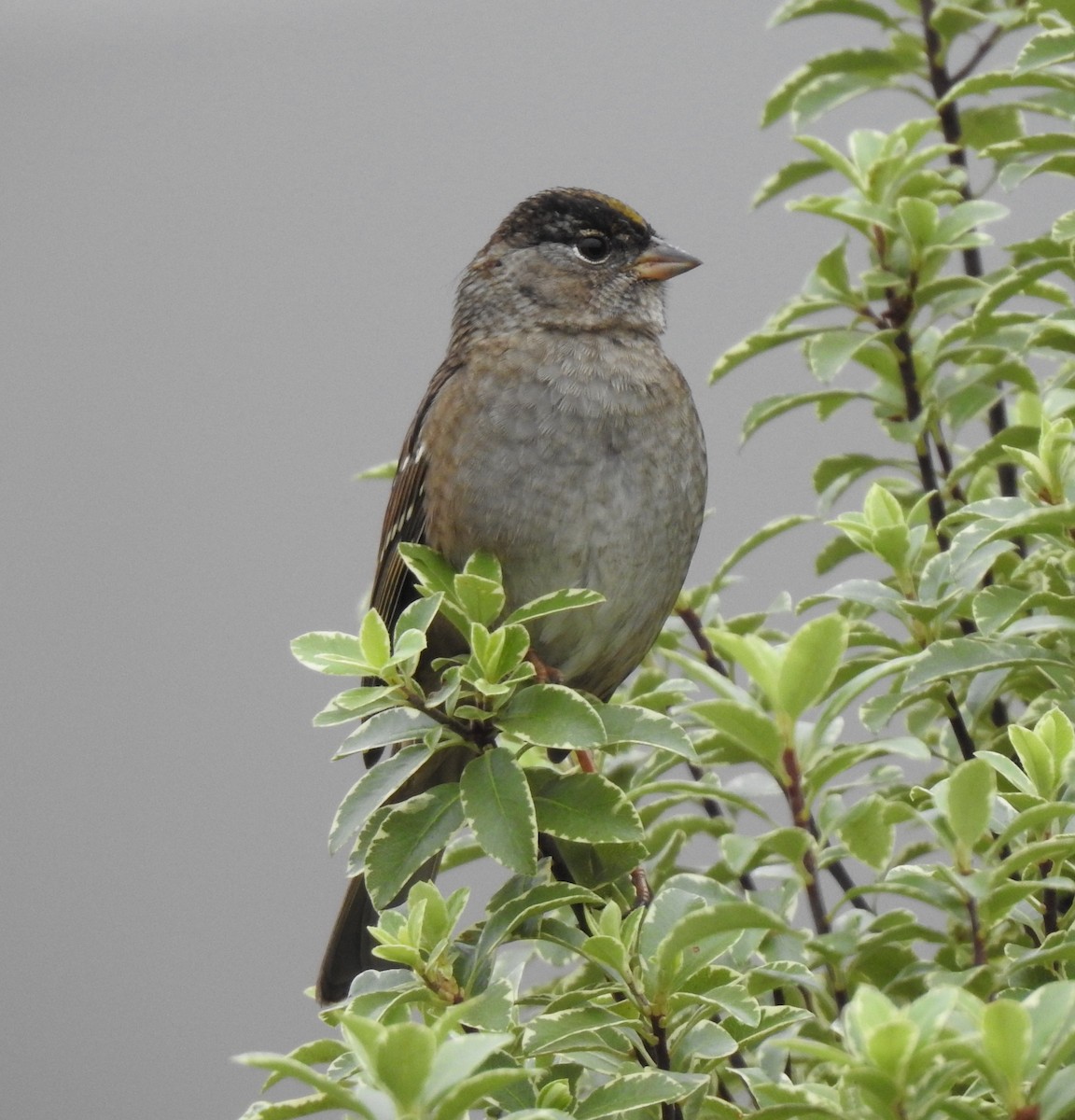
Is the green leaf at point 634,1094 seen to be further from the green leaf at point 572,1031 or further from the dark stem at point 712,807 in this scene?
the dark stem at point 712,807

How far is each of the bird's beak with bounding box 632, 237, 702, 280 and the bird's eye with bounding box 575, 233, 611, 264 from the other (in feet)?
0.20

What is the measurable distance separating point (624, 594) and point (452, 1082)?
1351 millimetres

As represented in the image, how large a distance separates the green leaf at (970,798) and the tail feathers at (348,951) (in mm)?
1405

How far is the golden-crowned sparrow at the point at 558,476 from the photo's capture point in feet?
7.88

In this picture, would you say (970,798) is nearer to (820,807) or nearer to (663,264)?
(820,807)

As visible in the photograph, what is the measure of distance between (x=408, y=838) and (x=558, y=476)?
2.88 ft

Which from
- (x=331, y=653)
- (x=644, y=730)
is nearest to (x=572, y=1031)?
(x=644, y=730)

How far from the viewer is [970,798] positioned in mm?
1300

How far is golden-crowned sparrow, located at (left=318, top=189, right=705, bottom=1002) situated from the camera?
2.40 m

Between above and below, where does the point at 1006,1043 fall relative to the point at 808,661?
below

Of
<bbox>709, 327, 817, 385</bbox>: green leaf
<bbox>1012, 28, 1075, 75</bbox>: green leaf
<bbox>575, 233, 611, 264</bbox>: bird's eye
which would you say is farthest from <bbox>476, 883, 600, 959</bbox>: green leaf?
<bbox>575, 233, 611, 264</bbox>: bird's eye

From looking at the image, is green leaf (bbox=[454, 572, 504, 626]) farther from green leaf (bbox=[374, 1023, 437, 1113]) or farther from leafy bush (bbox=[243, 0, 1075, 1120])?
green leaf (bbox=[374, 1023, 437, 1113])

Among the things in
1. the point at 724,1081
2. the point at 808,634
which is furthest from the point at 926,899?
the point at 724,1081

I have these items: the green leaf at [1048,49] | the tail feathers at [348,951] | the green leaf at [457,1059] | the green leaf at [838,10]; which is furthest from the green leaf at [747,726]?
the green leaf at [838,10]
